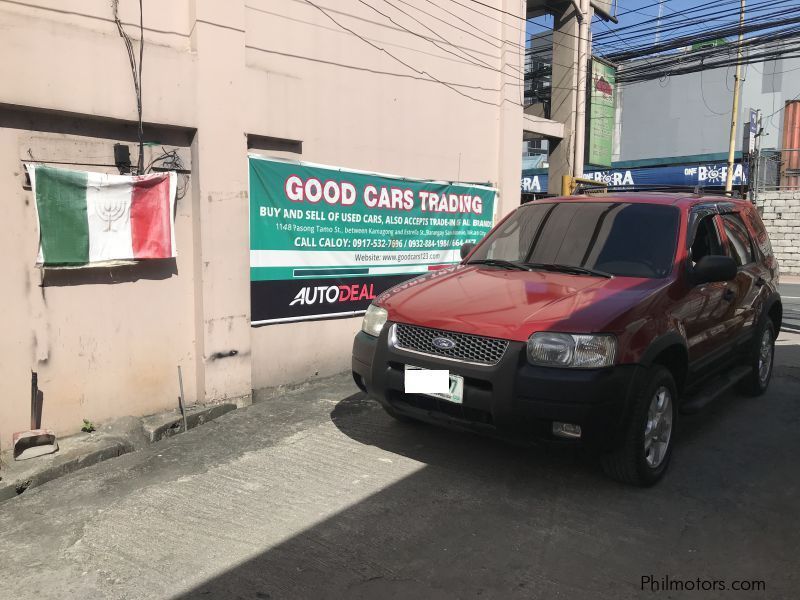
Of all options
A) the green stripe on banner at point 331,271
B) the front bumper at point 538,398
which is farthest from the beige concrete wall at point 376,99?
the front bumper at point 538,398

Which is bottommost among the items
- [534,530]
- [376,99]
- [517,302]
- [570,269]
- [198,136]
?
Answer: [534,530]

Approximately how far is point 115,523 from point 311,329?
3094mm

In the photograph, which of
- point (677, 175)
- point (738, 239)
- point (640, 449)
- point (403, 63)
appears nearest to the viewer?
point (640, 449)

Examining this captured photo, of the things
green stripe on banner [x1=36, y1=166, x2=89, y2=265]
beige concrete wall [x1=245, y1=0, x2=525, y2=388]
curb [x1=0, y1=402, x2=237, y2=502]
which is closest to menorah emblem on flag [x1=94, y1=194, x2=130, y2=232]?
green stripe on banner [x1=36, y1=166, x2=89, y2=265]

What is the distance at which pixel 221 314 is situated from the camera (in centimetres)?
550

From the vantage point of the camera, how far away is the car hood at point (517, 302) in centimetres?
363

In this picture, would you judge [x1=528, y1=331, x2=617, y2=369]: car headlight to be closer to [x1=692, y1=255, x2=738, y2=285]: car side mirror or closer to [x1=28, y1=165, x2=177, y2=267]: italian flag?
[x1=692, y1=255, x2=738, y2=285]: car side mirror

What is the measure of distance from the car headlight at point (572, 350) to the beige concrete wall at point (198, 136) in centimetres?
304

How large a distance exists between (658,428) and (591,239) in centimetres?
144

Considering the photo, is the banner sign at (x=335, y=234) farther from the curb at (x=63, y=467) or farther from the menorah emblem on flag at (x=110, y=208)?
the curb at (x=63, y=467)

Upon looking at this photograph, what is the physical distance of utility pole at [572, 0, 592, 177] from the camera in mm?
A: 11062

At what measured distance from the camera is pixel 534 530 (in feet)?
11.4

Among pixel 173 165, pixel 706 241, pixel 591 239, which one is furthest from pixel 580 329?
pixel 173 165

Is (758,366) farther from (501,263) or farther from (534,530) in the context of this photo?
(534,530)
